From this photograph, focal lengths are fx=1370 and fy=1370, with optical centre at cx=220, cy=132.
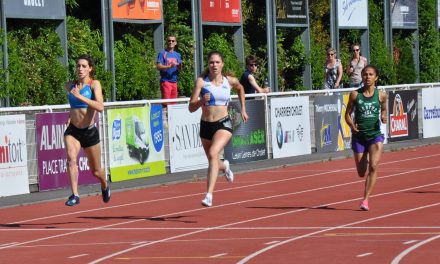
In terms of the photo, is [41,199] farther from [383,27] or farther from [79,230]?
[383,27]

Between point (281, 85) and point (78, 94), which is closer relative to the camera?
point (78, 94)

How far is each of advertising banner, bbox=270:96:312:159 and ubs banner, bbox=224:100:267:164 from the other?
0.32m

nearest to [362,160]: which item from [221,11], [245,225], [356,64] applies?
[245,225]

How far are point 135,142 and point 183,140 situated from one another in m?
1.64

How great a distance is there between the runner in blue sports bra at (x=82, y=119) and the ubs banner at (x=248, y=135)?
952 centimetres

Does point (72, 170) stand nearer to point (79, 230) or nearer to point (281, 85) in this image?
point (79, 230)

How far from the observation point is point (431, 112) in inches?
1361

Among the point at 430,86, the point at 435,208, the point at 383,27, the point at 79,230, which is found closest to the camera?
the point at 79,230

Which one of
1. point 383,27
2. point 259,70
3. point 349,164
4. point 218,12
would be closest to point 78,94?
point 349,164

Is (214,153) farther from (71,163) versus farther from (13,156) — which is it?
(13,156)

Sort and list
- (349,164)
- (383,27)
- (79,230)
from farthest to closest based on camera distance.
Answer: (383,27) < (349,164) < (79,230)

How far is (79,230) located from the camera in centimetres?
1539

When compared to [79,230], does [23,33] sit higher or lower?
higher

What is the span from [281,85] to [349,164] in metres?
14.5
